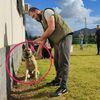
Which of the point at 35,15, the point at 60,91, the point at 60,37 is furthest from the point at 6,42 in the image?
the point at 60,91

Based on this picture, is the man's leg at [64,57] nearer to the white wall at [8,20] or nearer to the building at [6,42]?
the building at [6,42]

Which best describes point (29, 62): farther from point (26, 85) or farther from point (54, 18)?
point (54, 18)

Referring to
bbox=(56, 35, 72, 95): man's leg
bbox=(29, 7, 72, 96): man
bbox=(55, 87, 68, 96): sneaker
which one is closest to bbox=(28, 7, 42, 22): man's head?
bbox=(29, 7, 72, 96): man

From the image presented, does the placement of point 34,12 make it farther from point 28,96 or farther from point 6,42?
point 28,96

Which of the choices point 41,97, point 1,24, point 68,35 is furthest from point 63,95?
point 1,24

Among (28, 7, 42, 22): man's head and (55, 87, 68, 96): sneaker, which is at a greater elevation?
(28, 7, 42, 22): man's head

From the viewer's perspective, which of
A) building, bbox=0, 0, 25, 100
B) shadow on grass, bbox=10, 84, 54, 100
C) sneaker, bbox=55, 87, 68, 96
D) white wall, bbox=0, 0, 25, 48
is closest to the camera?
building, bbox=0, 0, 25, 100

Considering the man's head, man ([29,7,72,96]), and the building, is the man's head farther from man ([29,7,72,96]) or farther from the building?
the building

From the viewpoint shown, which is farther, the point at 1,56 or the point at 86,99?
the point at 86,99

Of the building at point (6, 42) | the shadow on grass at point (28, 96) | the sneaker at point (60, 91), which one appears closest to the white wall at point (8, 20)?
the building at point (6, 42)

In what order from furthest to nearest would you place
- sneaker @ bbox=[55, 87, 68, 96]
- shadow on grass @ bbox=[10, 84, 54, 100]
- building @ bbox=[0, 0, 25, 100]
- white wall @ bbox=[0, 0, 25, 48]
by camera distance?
1. sneaker @ bbox=[55, 87, 68, 96]
2. shadow on grass @ bbox=[10, 84, 54, 100]
3. white wall @ bbox=[0, 0, 25, 48]
4. building @ bbox=[0, 0, 25, 100]

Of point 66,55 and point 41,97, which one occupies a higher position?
point 66,55

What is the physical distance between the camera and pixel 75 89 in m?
9.12

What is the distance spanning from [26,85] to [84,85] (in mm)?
1478
